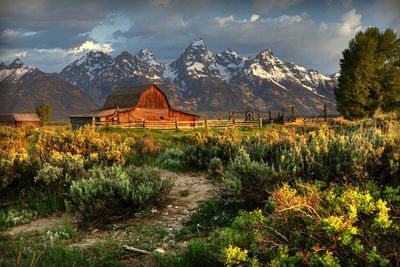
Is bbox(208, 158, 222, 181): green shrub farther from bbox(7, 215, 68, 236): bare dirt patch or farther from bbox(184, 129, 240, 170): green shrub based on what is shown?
bbox(7, 215, 68, 236): bare dirt patch

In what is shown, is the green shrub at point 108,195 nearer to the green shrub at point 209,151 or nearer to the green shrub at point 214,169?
the green shrub at point 214,169

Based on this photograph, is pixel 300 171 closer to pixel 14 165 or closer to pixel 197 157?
pixel 197 157

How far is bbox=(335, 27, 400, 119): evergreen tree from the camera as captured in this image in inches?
1214

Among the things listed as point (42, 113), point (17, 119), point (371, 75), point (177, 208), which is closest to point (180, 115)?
point (371, 75)

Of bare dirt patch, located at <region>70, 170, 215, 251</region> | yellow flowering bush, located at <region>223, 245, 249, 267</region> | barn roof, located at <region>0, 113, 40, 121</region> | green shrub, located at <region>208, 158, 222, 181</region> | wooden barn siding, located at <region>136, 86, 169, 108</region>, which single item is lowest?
bare dirt patch, located at <region>70, 170, 215, 251</region>

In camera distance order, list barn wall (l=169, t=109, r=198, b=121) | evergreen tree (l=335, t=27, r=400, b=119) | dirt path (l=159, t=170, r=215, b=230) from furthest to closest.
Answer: barn wall (l=169, t=109, r=198, b=121)
evergreen tree (l=335, t=27, r=400, b=119)
dirt path (l=159, t=170, r=215, b=230)

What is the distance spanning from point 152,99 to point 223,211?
137 ft

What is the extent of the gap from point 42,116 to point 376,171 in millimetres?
87172

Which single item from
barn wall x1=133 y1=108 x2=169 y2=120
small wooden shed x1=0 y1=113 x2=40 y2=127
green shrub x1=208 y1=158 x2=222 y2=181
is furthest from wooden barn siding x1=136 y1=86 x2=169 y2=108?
small wooden shed x1=0 y1=113 x2=40 y2=127

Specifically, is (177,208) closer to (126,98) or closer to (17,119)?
(126,98)

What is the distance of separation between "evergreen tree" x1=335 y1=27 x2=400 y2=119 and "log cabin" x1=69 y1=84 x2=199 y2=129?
85.3ft

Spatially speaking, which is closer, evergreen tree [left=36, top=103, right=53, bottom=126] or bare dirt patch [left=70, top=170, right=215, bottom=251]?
bare dirt patch [left=70, top=170, right=215, bottom=251]

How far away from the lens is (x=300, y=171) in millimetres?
5680

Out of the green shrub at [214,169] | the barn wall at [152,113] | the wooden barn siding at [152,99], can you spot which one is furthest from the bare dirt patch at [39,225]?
the wooden barn siding at [152,99]
